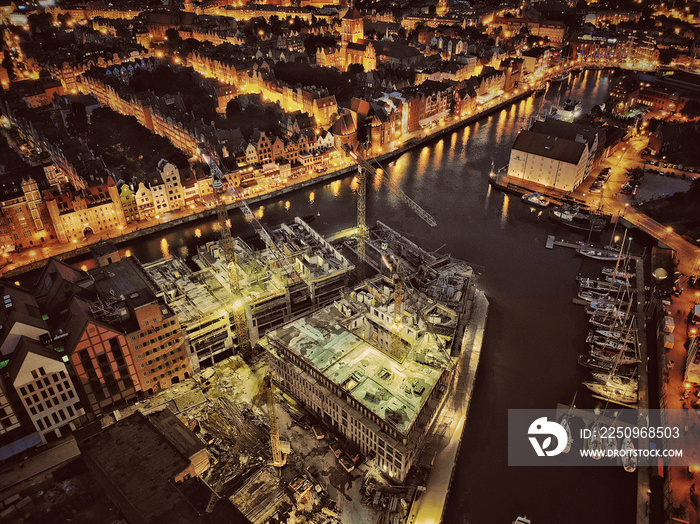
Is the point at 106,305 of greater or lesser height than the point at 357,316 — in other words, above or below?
above

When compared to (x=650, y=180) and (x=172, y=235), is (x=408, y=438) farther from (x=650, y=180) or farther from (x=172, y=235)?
(x=650, y=180)

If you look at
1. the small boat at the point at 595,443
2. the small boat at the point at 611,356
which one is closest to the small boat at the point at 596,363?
the small boat at the point at 611,356

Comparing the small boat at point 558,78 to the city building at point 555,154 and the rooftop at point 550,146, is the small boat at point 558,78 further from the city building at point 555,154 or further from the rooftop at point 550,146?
the rooftop at point 550,146

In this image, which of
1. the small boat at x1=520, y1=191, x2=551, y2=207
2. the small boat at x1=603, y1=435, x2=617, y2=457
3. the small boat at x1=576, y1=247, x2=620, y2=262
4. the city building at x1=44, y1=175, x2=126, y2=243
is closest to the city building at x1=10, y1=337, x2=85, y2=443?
the city building at x1=44, y1=175, x2=126, y2=243

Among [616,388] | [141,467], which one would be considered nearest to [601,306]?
[616,388]

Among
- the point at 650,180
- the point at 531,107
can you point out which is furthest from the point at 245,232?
the point at 531,107

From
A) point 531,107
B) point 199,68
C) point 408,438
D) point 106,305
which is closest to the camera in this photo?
point 408,438
